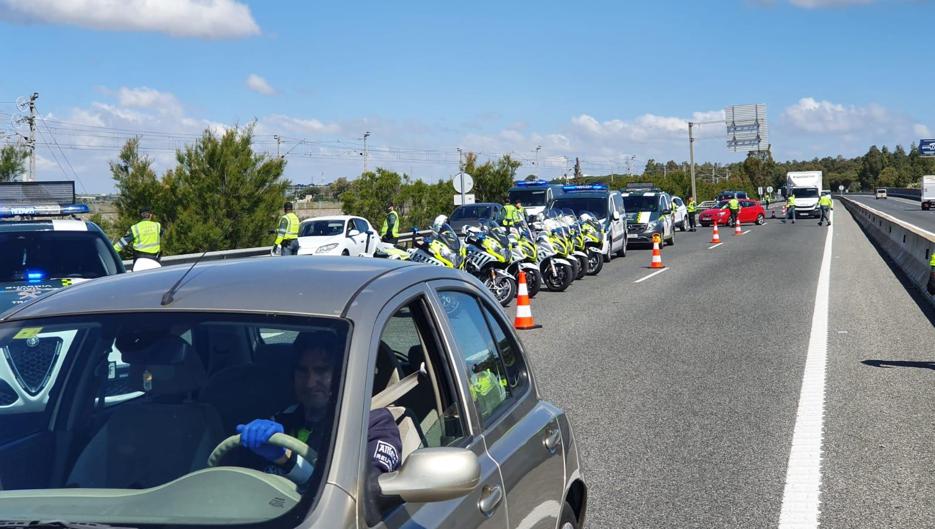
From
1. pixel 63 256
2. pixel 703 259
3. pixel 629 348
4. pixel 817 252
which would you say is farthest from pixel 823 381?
pixel 817 252

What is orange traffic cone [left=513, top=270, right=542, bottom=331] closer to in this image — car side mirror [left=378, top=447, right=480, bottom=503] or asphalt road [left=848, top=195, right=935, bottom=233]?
car side mirror [left=378, top=447, right=480, bottom=503]

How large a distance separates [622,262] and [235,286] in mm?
26226

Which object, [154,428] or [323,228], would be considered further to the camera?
[323,228]

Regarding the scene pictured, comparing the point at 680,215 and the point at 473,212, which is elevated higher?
the point at 473,212

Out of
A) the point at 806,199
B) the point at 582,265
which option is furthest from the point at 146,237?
the point at 806,199

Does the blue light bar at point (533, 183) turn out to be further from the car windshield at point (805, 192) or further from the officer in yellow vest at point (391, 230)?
the car windshield at point (805, 192)

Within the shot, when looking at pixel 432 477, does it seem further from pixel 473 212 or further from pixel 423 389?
pixel 473 212

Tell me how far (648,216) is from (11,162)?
768 inches

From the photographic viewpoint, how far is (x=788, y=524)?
19.2 feet

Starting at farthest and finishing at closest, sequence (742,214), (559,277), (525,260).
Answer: (742,214) < (559,277) < (525,260)

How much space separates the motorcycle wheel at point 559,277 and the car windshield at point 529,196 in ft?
60.2

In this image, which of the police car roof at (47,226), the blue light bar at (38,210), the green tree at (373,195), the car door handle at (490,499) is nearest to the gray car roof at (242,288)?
the car door handle at (490,499)

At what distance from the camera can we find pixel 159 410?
3.23 m

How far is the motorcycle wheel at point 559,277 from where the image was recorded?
68.2ft
